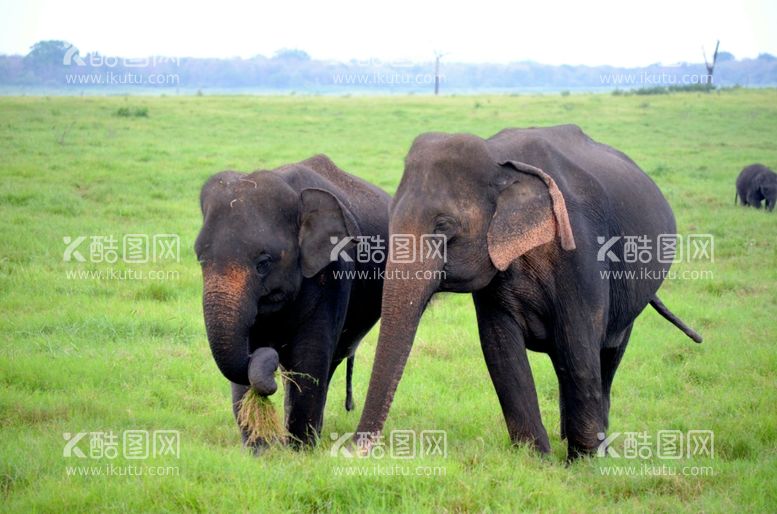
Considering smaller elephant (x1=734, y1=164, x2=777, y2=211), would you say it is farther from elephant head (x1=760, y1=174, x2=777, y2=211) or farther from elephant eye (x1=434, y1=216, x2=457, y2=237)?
elephant eye (x1=434, y1=216, x2=457, y2=237)

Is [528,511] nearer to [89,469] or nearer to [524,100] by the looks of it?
[89,469]

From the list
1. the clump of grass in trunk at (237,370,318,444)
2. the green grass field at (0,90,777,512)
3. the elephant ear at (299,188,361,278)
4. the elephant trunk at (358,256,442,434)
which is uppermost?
the elephant ear at (299,188,361,278)

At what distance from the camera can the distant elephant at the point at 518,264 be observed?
596cm

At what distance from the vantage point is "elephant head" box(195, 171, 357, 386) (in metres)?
6.16

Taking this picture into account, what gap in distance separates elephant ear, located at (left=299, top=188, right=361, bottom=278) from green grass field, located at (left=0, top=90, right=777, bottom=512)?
127cm

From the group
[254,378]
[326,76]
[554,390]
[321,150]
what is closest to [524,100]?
[321,150]

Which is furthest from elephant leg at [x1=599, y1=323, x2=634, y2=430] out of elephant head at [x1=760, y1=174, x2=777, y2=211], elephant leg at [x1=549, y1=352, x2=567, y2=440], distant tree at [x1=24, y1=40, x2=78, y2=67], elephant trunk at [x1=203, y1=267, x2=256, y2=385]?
distant tree at [x1=24, y1=40, x2=78, y2=67]

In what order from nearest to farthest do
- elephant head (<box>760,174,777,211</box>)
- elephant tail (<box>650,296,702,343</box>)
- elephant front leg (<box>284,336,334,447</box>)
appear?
elephant front leg (<box>284,336,334,447</box>) < elephant tail (<box>650,296,702,343</box>) < elephant head (<box>760,174,777,211</box>)

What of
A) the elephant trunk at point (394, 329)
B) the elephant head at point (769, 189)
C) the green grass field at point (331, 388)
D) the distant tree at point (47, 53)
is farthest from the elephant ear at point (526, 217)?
the distant tree at point (47, 53)

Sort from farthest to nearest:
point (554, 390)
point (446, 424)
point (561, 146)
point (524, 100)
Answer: point (524, 100) → point (554, 390) → point (446, 424) → point (561, 146)

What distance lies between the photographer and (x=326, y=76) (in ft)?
606

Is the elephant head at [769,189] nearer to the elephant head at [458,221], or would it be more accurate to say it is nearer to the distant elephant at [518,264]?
the distant elephant at [518,264]

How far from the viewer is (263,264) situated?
6.41 meters

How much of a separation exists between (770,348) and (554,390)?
2.43 meters
